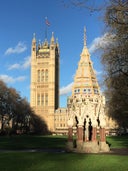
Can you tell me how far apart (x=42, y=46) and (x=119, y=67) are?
151m

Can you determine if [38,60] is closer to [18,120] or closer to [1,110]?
[18,120]

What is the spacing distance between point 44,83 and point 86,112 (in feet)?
452

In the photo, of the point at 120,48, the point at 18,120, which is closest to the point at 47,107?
the point at 18,120

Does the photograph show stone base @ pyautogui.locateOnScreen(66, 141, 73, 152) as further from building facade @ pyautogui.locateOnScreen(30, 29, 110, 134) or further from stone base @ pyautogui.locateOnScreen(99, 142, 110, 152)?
building facade @ pyautogui.locateOnScreen(30, 29, 110, 134)

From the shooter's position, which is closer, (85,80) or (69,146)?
(69,146)

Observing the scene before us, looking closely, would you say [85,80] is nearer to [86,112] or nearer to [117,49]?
[86,112]

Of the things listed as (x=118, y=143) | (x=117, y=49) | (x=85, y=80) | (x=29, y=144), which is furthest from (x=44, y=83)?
(x=117, y=49)

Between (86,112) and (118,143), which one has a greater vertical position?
(86,112)

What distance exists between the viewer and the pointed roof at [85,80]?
34.6 metres

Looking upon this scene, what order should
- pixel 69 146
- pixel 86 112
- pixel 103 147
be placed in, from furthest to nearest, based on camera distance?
1. pixel 86 112
2. pixel 103 147
3. pixel 69 146

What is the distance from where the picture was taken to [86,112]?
33156 mm

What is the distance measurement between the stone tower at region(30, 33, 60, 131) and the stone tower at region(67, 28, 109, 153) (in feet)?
434

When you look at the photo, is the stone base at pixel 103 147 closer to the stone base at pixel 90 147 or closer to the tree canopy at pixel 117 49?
the stone base at pixel 90 147

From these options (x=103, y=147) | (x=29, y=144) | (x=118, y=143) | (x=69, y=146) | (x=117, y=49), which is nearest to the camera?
(x=117, y=49)
